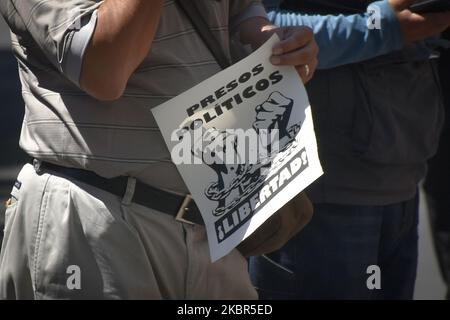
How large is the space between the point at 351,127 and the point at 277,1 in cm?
42

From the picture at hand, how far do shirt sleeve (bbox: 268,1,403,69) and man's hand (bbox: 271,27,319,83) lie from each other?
0.60 meters

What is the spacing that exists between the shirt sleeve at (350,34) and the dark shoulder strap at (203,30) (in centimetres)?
63

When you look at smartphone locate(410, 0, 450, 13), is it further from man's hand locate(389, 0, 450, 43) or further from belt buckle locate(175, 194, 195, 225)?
belt buckle locate(175, 194, 195, 225)

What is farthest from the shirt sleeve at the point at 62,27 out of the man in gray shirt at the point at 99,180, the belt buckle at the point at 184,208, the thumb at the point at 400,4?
the thumb at the point at 400,4

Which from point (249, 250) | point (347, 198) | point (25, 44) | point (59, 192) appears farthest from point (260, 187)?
point (347, 198)

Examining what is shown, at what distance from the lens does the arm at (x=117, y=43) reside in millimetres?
1927

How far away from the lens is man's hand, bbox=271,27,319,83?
87.1 inches

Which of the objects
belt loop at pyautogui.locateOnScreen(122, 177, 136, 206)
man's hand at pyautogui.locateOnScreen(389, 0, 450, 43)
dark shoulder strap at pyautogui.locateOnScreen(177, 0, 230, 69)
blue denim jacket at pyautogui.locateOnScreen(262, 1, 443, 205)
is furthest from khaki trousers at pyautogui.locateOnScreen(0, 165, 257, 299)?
man's hand at pyautogui.locateOnScreen(389, 0, 450, 43)

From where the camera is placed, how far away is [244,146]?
2205 millimetres

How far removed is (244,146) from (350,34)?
81cm

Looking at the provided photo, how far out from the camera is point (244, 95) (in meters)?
2.21

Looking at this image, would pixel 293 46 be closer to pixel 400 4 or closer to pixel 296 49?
pixel 296 49

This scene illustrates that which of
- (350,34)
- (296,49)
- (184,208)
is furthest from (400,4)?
(184,208)

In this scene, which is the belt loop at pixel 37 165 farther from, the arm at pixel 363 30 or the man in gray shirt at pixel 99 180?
the arm at pixel 363 30
